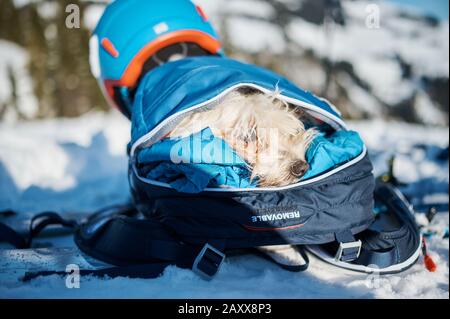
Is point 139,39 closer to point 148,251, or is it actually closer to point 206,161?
point 206,161

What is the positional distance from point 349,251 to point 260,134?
587 millimetres

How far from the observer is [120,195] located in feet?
10.4

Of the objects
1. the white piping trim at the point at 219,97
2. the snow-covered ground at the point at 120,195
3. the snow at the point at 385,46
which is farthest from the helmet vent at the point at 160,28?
the snow at the point at 385,46

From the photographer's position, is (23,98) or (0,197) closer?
(0,197)

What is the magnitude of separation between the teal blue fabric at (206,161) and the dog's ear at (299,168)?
21mm

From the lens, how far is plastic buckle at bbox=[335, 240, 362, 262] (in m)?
1.87

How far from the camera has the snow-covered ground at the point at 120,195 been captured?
5.57 feet

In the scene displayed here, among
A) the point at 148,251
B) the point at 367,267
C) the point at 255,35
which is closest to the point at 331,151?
the point at 367,267

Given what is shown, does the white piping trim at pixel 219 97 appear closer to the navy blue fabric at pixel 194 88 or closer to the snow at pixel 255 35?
the navy blue fabric at pixel 194 88

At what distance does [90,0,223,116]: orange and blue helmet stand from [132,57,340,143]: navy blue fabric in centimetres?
44

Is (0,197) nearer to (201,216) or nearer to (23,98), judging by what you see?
(201,216)

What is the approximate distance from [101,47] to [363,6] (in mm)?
3428

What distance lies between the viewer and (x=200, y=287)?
5.65ft
